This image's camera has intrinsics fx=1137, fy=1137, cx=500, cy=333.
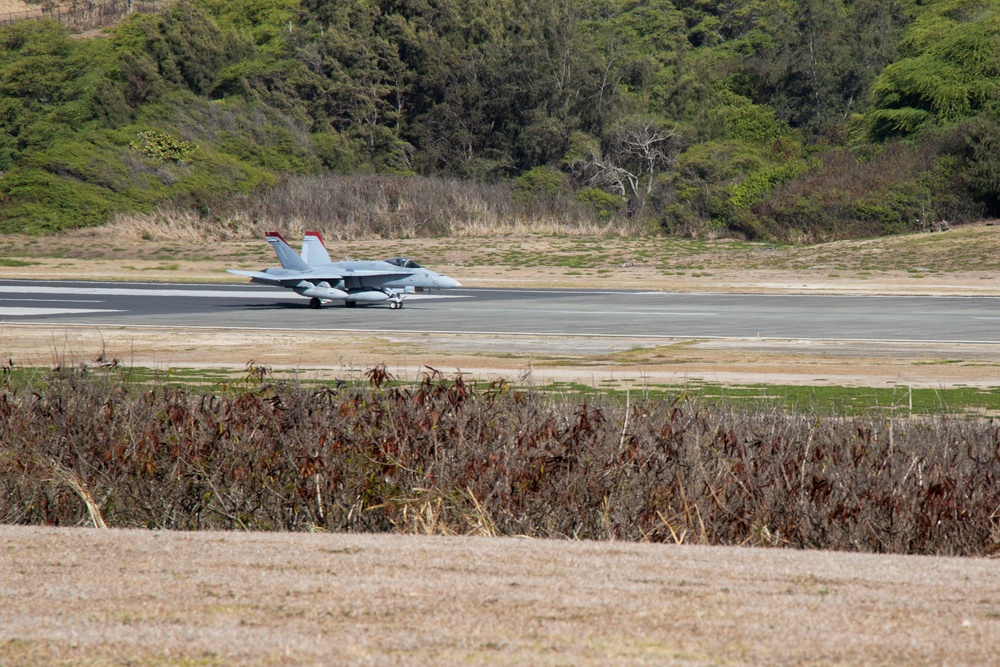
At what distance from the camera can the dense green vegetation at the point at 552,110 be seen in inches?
2395

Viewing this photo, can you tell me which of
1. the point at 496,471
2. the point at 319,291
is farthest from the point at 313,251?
the point at 496,471

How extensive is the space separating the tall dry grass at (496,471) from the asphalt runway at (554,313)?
Answer: 52.0ft

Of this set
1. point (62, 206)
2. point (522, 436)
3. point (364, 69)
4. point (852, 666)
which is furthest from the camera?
point (364, 69)

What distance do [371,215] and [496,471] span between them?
177ft

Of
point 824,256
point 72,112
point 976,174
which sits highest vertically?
point 72,112

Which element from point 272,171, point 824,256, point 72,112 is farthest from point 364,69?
point 824,256

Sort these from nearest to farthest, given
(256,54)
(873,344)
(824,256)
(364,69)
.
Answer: (873,344)
(824,256)
(364,69)
(256,54)

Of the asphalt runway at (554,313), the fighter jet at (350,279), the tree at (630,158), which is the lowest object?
the asphalt runway at (554,313)

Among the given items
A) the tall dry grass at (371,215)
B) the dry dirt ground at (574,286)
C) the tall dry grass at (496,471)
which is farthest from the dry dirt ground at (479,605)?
the tall dry grass at (371,215)

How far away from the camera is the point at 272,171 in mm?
74062

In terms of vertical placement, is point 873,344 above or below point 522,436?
below

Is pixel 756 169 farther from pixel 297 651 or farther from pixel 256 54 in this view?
pixel 297 651

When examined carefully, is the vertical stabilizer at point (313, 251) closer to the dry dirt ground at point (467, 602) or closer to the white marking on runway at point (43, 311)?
the white marking on runway at point (43, 311)

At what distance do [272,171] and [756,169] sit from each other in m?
30.8
